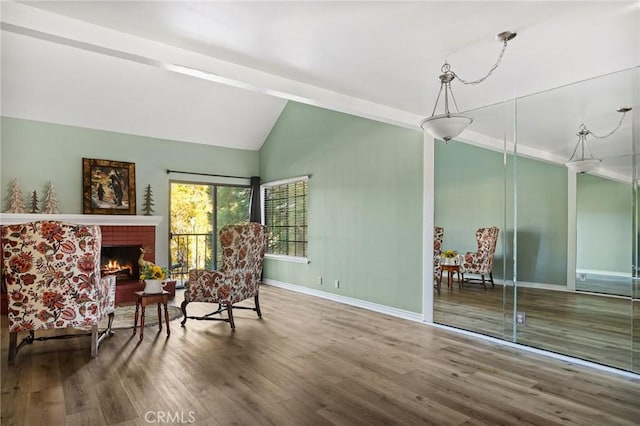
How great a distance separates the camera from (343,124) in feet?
20.0

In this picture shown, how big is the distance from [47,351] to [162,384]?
1.54m

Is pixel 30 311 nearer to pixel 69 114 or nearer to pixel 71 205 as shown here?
pixel 71 205

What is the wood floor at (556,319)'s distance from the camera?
3.23 m

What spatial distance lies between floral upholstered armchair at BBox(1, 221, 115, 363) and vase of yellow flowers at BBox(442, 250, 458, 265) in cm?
363

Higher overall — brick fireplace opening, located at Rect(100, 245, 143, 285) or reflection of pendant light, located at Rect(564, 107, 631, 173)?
reflection of pendant light, located at Rect(564, 107, 631, 173)

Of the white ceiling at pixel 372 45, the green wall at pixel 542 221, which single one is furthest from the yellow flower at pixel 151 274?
the green wall at pixel 542 221

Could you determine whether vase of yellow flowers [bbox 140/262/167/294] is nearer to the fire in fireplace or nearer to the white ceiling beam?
the white ceiling beam

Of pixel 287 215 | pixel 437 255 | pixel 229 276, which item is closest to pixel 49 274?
pixel 229 276

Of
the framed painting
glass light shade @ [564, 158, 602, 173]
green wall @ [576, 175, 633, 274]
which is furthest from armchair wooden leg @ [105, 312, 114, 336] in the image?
glass light shade @ [564, 158, 602, 173]

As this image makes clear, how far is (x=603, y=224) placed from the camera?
3381 millimetres

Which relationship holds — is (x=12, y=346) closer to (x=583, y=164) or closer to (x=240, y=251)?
(x=240, y=251)

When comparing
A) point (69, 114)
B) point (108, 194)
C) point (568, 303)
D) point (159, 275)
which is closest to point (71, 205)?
point (108, 194)

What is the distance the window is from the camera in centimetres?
696

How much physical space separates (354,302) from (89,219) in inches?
167
